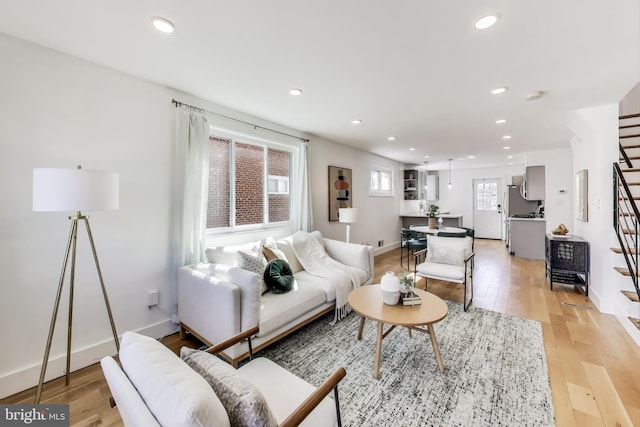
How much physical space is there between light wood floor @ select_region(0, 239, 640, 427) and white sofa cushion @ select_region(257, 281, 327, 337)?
34.3 inches

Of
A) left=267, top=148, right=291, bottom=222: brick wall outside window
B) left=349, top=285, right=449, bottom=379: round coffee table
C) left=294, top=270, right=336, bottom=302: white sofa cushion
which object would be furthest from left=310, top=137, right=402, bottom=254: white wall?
left=349, top=285, right=449, bottom=379: round coffee table

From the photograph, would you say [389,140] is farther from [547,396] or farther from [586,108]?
[547,396]

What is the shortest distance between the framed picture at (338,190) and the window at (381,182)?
1.10 metres

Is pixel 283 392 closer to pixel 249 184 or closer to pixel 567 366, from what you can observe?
pixel 567 366

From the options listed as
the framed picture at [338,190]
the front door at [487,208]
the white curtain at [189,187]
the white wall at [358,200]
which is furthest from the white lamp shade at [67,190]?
the front door at [487,208]

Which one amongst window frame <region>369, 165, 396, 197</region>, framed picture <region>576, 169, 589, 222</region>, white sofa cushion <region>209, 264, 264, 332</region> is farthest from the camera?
window frame <region>369, 165, 396, 197</region>

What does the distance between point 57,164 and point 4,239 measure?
631mm

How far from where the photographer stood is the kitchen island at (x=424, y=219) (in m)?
7.06

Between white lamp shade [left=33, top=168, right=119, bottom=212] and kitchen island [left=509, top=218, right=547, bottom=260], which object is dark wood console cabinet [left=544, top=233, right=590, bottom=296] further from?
white lamp shade [left=33, top=168, right=119, bottom=212]

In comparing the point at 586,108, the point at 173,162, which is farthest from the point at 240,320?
the point at 586,108

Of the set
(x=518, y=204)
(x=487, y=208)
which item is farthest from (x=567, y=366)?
(x=487, y=208)

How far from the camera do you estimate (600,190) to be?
3215 mm

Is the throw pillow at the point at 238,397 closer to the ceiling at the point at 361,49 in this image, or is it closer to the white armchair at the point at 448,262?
the ceiling at the point at 361,49

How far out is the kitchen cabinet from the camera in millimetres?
5887
